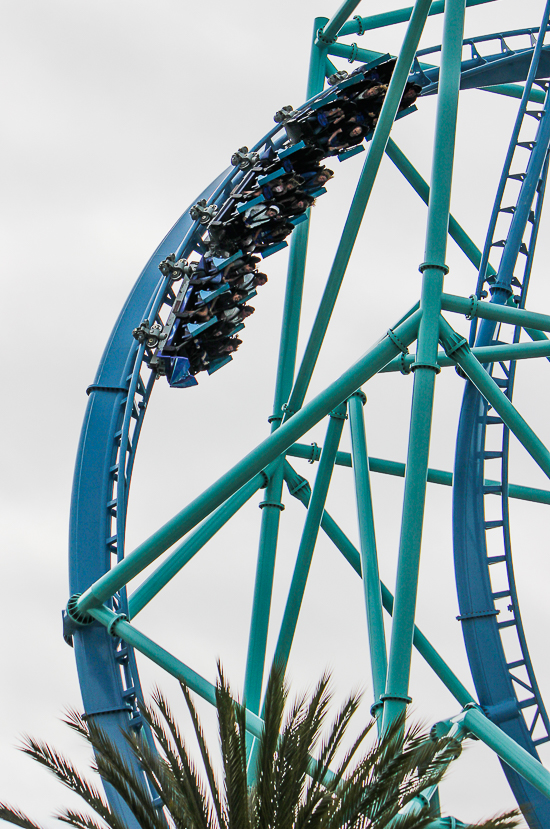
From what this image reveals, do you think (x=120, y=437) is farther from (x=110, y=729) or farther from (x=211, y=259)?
(x=110, y=729)

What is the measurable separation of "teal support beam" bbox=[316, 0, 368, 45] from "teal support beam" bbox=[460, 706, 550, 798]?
6.33 meters

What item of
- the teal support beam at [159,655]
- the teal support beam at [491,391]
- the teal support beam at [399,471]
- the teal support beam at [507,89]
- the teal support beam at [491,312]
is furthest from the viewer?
the teal support beam at [507,89]

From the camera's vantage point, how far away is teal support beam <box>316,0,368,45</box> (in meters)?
10.1

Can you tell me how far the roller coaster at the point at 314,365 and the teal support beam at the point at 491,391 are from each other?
14mm

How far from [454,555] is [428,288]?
3068 mm

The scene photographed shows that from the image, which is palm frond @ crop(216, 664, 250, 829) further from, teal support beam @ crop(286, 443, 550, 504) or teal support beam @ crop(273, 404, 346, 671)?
teal support beam @ crop(286, 443, 550, 504)

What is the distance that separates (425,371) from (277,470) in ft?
9.30

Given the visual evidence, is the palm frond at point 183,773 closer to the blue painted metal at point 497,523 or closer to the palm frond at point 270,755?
the palm frond at point 270,755

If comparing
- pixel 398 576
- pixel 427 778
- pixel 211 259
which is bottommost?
pixel 427 778

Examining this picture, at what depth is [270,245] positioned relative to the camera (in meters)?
10.3

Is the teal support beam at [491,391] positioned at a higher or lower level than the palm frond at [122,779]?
higher

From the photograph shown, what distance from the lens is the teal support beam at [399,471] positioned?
9.80m

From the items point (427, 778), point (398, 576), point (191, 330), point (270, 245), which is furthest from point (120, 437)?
point (427, 778)

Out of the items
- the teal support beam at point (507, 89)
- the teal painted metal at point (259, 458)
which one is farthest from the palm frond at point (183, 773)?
the teal support beam at point (507, 89)
